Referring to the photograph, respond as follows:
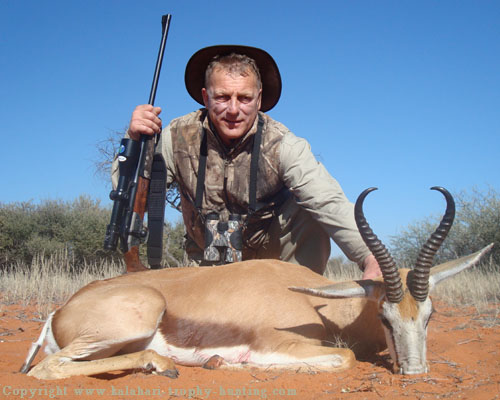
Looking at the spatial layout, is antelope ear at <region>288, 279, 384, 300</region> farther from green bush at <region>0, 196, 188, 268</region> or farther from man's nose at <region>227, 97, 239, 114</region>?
green bush at <region>0, 196, 188, 268</region>

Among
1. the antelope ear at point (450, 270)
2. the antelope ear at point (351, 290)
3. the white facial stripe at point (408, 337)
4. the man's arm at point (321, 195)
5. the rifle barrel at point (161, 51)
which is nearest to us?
the white facial stripe at point (408, 337)

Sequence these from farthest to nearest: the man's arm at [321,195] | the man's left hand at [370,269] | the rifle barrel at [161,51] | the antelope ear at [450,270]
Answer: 1. the rifle barrel at [161,51]
2. the man's arm at [321,195]
3. the man's left hand at [370,269]
4. the antelope ear at [450,270]

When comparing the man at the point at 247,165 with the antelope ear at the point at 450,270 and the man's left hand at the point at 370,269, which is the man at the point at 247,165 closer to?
the man's left hand at the point at 370,269

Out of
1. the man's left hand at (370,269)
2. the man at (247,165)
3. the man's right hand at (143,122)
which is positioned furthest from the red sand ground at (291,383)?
the man's right hand at (143,122)

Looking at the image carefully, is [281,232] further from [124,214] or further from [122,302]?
[122,302]

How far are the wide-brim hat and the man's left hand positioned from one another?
7.73 ft

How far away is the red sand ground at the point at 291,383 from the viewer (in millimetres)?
2635

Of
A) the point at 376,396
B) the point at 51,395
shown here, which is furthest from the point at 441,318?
the point at 51,395

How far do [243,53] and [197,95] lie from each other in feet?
2.72

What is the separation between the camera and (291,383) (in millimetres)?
2855

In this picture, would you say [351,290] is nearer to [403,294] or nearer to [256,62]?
[403,294]

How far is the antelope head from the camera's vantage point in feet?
10.1

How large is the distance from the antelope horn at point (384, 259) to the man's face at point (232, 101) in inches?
78.7

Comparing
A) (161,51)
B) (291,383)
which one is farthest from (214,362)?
(161,51)
